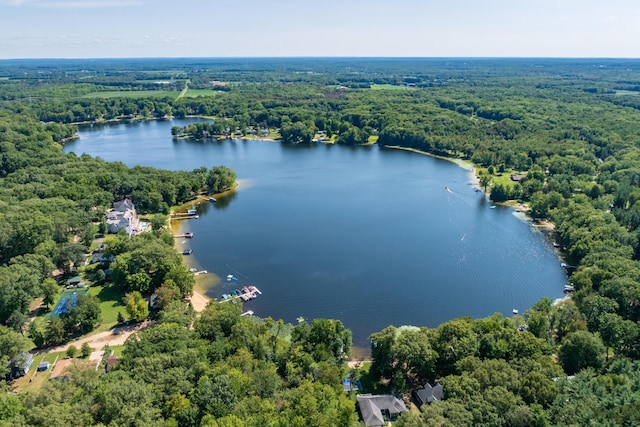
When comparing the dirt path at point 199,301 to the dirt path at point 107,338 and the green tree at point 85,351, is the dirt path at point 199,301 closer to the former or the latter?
the dirt path at point 107,338

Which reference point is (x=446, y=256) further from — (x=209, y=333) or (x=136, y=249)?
(x=136, y=249)

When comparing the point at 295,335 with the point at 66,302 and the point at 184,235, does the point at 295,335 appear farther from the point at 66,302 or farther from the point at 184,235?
the point at 184,235

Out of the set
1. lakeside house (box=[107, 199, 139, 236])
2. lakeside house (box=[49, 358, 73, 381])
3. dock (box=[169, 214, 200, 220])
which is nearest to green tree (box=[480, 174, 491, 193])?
dock (box=[169, 214, 200, 220])

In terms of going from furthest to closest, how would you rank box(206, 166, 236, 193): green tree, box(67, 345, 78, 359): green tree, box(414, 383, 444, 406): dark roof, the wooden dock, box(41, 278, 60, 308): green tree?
box(206, 166, 236, 193): green tree < the wooden dock < box(41, 278, 60, 308): green tree < box(67, 345, 78, 359): green tree < box(414, 383, 444, 406): dark roof

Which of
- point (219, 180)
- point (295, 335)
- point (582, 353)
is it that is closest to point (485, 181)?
point (219, 180)

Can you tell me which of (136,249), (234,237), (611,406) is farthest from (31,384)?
(611,406)

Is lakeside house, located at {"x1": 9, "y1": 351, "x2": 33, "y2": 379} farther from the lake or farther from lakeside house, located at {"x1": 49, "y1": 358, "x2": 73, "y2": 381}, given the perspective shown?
the lake

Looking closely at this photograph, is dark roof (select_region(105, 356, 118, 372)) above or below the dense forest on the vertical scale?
below
